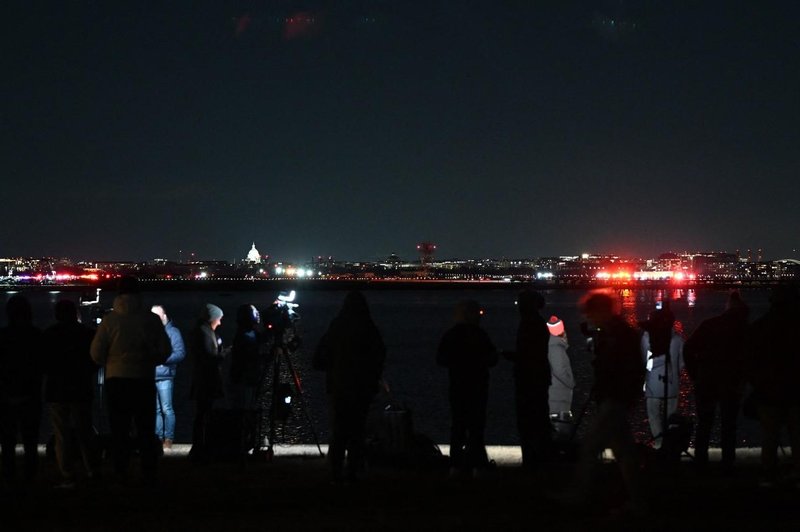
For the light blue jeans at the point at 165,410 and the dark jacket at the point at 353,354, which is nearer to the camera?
the dark jacket at the point at 353,354

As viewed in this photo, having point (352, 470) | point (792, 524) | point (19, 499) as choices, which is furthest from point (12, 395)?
point (792, 524)

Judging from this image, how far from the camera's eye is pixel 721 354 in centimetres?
854

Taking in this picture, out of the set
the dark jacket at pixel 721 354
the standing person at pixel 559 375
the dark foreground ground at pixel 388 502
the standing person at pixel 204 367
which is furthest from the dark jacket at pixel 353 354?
the dark jacket at pixel 721 354

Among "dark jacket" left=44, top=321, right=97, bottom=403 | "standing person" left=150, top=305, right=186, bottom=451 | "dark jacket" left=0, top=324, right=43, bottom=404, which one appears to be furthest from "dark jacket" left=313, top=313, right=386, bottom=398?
"standing person" left=150, top=305, right=186, bottom=451

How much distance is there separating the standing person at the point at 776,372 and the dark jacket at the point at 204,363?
4.45 meters

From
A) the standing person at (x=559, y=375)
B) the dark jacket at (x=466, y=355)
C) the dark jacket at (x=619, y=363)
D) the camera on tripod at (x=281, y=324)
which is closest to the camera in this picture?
the dark jacket at (x=619, y=363)

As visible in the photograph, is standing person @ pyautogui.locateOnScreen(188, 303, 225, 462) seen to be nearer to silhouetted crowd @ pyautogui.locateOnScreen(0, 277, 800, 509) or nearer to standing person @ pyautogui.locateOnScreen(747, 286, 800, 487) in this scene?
silhouetted crowd @ pyautogui.locateOnScreen(0, 277, 800, 509)

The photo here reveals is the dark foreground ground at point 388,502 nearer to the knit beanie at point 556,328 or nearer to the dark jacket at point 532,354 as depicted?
the dark jacket at point 532,354

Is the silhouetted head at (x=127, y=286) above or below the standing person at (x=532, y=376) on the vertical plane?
above

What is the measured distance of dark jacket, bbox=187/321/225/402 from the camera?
895 centimetres

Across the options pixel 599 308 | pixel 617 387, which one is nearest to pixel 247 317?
pixel 599 308

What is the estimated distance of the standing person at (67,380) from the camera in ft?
25.2

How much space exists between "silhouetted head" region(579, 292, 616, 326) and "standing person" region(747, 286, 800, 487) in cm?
167

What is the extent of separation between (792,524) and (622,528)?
39.6 inches
